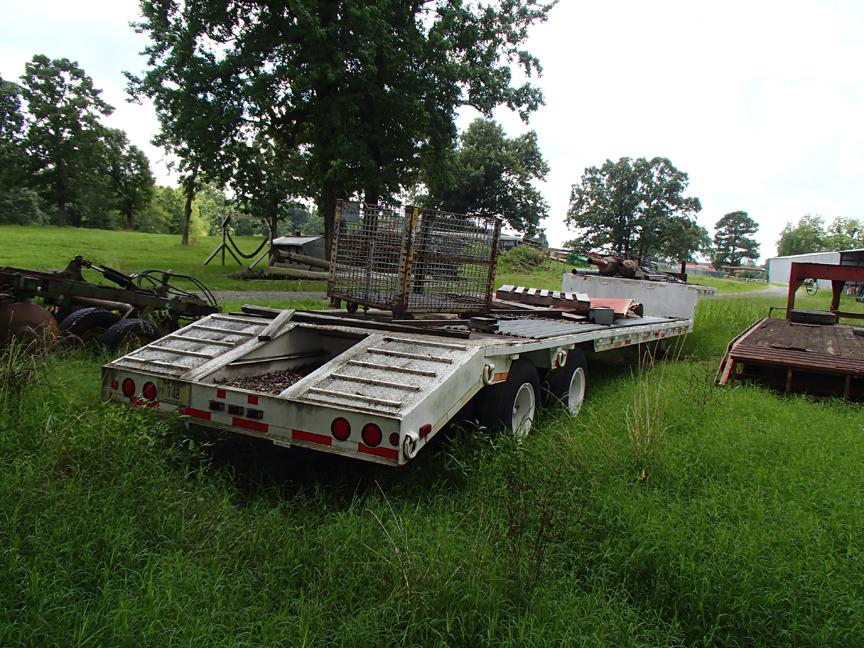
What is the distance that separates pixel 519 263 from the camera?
36062 millimetres

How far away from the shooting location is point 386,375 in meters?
4.11

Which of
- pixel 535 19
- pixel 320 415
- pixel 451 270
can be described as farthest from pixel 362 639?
pixel 535 19

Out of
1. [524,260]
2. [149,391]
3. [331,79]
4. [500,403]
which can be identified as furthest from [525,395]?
[524,260]

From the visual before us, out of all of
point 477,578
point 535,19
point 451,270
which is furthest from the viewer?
point 535,19

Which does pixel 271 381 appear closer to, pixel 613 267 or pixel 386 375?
pixel 386 375

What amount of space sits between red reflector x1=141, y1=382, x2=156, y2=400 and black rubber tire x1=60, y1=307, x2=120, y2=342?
2730 mm

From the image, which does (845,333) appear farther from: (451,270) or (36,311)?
(36,311)

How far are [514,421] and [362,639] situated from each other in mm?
2735

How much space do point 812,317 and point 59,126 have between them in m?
60.4

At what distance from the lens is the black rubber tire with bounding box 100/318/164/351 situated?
6.47 metres

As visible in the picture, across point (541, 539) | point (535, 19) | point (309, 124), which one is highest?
point (535, 19)

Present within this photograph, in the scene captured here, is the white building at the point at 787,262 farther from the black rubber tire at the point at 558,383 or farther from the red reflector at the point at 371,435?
the red reflector at the point at 371,435

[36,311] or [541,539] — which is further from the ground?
[36,311]

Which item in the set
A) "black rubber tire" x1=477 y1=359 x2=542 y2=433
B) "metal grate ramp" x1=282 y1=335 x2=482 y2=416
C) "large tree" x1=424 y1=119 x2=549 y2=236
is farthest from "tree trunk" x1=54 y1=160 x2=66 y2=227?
"black rubber tire" x1=477 y1=359 x2=542 y2=433
